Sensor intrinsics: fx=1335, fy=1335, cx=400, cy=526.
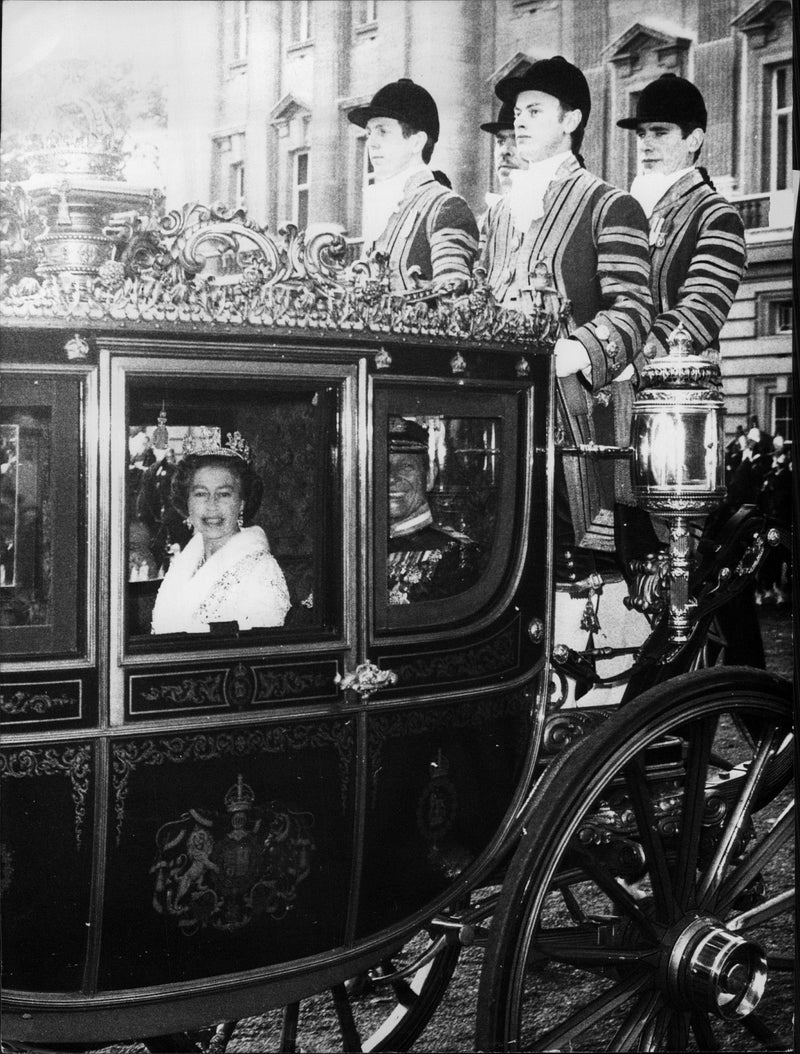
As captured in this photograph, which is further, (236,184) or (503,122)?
(503,122)

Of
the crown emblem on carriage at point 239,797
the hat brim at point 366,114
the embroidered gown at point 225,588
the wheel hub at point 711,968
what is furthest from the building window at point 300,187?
the wheel hub at point 711,968

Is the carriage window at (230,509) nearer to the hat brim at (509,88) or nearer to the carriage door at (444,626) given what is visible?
the carriage door at (444,626)

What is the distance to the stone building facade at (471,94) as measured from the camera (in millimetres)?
2131

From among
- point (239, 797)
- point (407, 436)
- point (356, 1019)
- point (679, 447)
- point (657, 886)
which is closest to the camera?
point (239, 797)

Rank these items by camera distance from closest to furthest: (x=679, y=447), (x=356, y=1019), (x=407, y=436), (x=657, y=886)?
(x=407, y=436) < (x=657, y=886) < (x=679, y=447) < (x=356, y=1019)

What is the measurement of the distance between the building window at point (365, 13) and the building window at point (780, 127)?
A: 2.28ft

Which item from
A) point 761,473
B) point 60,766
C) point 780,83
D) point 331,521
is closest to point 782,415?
point 761,473

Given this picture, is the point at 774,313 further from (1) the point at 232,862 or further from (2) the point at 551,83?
(1) the point at 232,862

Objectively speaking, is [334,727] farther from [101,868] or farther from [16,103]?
[16,103]

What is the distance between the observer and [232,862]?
1.98 metres

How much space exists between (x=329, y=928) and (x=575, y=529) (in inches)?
31.4

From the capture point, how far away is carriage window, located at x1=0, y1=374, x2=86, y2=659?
1.86 m

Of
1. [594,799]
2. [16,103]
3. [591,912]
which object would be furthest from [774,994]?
[16,103]

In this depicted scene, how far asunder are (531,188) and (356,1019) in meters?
1.51
